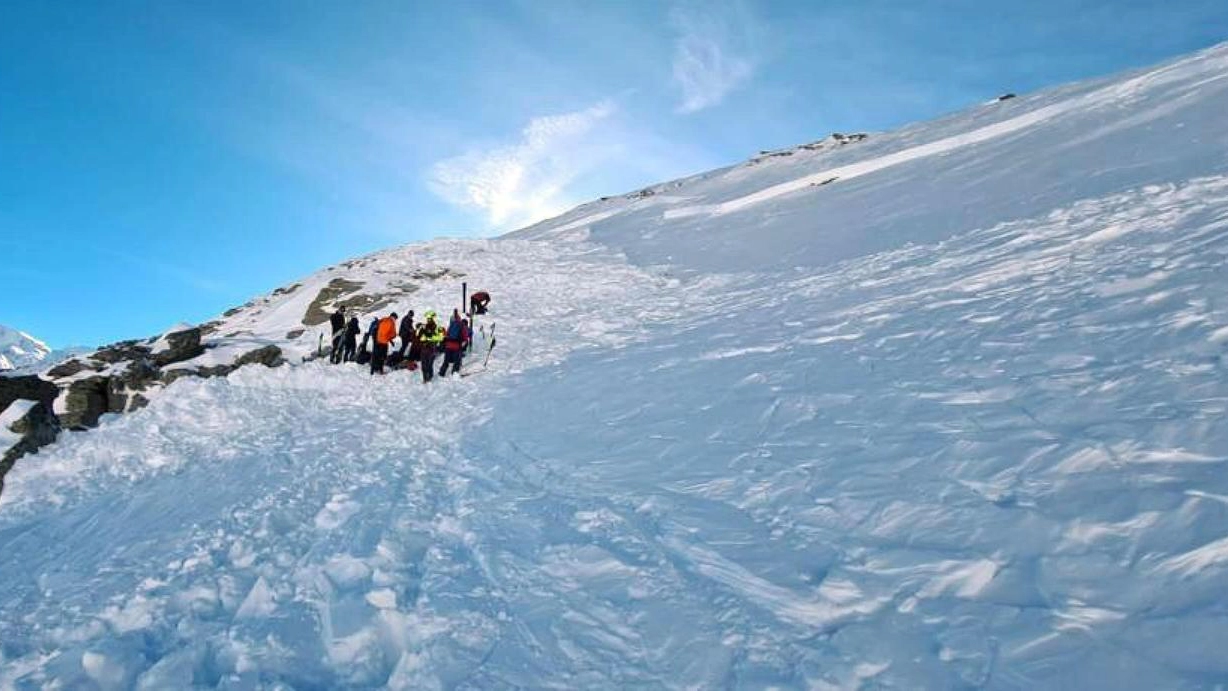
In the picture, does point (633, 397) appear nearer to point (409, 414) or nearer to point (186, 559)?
point (409, 414)

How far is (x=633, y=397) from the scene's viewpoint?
428 inches

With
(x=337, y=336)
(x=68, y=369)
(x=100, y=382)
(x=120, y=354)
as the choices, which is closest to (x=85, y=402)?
(x=100, y=382)

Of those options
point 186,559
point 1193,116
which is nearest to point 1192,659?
point 186,559

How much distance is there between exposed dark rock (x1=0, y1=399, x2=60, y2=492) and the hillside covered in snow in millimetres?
72

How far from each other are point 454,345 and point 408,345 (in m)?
2.50

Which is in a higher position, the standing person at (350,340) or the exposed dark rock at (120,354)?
the exposed dark rock at (120,354)

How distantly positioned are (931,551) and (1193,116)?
21.6 metres

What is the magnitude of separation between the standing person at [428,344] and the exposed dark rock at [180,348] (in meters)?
5.86

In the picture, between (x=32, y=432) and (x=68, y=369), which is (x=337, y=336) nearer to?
(x=68, y=369)

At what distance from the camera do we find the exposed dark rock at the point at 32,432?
1080cm

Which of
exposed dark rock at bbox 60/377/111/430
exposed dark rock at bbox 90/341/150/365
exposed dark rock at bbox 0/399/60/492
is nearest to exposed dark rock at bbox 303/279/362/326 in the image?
exposed dark rock at bbox 90/341/150/365

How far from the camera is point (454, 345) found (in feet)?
54.5

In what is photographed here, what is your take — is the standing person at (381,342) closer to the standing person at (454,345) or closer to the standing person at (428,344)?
the standing person at (428,344)

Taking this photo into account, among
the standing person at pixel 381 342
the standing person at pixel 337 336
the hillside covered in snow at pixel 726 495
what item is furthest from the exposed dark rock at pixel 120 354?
the standing person at pixel 381 342
